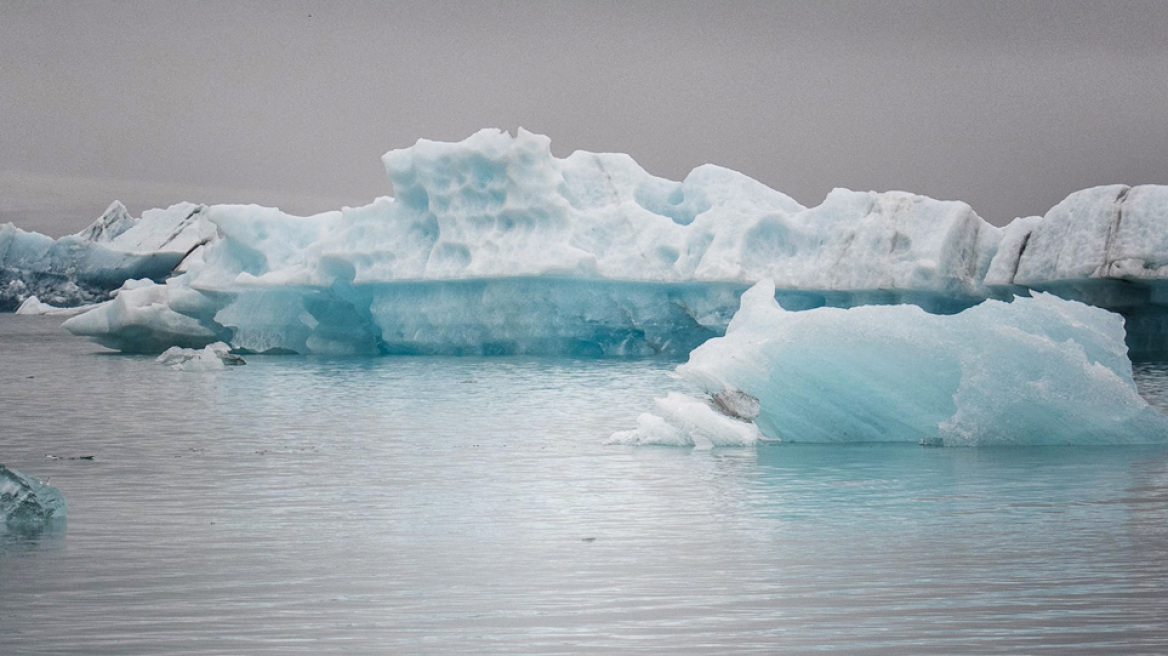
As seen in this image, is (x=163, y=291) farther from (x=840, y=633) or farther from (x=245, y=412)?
(x=840, y=633)

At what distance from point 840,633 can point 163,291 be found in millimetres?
21852

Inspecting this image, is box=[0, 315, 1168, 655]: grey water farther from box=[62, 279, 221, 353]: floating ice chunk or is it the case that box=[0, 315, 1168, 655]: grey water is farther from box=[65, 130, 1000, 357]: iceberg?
box=[62, 279, 221, 353]: floating ice chunk

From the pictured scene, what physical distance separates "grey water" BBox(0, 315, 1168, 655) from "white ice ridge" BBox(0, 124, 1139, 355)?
9.69 metres

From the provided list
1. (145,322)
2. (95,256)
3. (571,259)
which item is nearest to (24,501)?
(571,259)

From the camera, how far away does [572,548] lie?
19.2ft

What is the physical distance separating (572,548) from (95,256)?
4402cm

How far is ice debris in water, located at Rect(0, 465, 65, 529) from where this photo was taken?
6.32m

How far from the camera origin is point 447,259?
21.4 m

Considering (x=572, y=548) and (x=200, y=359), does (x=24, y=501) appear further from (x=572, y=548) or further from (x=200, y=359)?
(x=200, y=359)

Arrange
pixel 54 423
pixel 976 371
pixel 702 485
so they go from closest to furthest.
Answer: pixel 702 485 → pixel 976 371 → pixel 54 423

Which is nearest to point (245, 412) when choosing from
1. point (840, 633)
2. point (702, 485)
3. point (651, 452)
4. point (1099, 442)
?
point (651, 452)

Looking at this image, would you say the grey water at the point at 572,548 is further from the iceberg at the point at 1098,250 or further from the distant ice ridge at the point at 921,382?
the iceberg at the point at 1098,250

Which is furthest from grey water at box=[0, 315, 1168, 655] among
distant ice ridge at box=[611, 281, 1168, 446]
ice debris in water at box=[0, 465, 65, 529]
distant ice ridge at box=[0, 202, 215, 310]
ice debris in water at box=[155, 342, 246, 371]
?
distant ice ridge at box=[0, 202, 215, 310]

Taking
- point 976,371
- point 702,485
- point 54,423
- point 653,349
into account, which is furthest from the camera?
point 653,349
